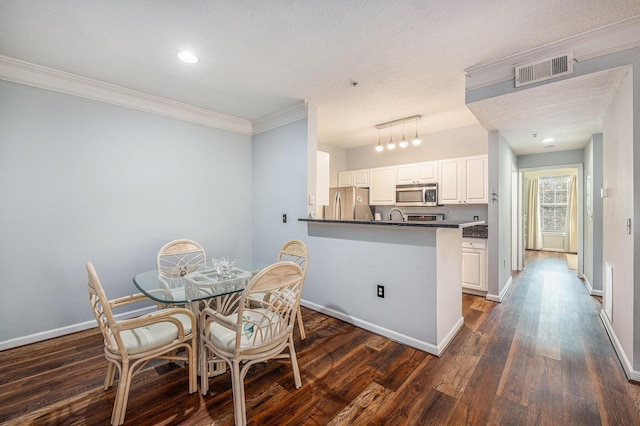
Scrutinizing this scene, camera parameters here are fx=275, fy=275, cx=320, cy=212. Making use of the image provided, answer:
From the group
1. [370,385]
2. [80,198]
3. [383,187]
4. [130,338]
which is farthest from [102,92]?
[383,187]

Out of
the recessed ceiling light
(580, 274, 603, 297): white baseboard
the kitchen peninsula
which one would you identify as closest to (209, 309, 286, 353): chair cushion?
the kitchen peninsula

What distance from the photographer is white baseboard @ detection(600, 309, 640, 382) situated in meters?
1.98

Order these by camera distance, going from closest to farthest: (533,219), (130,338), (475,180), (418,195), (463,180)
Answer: (130,338), (475,180), (463,180), (418,195), (533,219)

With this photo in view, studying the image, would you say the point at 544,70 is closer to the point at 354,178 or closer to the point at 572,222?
the point at 354,178

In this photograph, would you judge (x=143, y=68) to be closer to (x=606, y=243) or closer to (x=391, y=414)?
(x=391, y=414)

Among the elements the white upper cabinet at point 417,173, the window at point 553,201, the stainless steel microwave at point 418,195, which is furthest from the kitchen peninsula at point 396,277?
the window at point 553,201

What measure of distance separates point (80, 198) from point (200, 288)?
73.4 inches

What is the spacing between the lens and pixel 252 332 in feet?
5.85

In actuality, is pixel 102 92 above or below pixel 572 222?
above

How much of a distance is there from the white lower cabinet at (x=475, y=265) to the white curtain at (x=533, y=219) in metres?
5.97

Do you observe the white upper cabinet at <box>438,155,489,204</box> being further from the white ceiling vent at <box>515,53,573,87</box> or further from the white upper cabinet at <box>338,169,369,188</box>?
the white ceiling vent at <box>515,53,573,87</box>

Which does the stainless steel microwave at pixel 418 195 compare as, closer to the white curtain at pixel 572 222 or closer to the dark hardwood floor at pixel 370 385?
the dark hardwood floor at pixel 370 385

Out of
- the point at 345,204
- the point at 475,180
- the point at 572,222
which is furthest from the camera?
the point at 572,222

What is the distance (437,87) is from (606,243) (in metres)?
2.34
